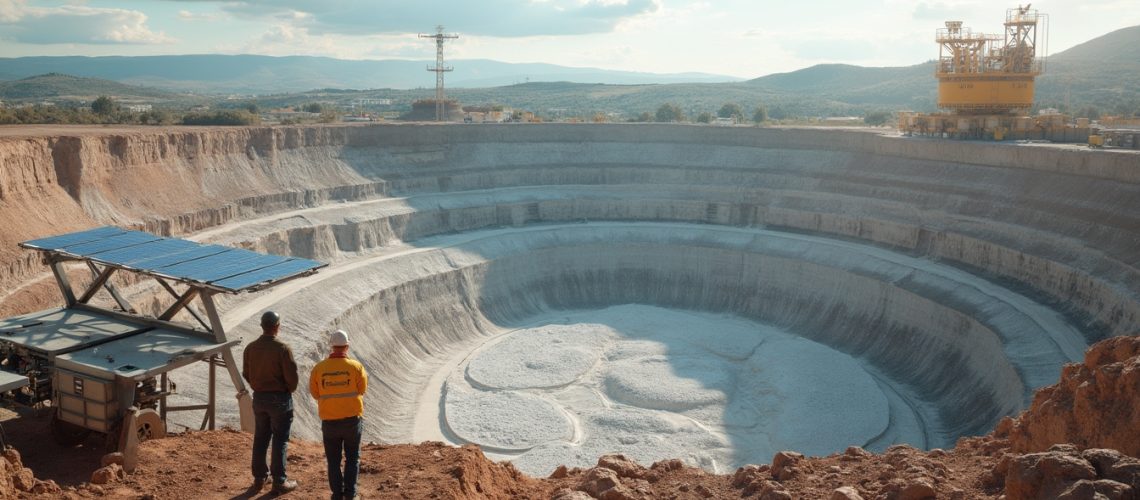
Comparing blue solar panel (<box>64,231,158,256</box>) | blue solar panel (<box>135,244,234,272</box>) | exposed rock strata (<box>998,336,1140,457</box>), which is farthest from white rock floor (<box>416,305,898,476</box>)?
exposed rock strata (<box>998,336,1140,457</box>)

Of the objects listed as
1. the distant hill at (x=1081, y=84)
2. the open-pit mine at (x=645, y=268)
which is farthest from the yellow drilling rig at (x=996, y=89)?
the distant hill at (x=1081, y=84)

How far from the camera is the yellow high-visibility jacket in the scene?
41.3 ft

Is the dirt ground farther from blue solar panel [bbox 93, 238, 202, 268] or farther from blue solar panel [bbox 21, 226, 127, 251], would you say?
blue solar panel [bbox 21, 226, 127, 251]

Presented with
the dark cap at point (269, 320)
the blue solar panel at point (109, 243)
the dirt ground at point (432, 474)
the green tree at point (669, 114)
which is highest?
the green tree at point (669, 114)

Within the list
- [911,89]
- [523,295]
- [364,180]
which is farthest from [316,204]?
[911,89]

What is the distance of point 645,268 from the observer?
181 ft

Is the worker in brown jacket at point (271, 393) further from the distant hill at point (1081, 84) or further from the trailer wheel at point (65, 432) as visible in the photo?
the distant hill at point (1081, 84)

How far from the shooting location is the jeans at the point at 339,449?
42.0ft

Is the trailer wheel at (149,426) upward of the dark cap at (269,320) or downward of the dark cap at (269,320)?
downward

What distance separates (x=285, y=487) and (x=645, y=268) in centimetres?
4260

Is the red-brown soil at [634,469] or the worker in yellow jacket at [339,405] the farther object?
the red-brown soil at [634,469]

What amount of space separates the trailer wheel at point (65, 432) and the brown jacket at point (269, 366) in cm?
455

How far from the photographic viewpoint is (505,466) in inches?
658

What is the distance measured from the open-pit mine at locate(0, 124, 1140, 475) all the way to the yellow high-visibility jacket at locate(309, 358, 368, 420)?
1125cm
